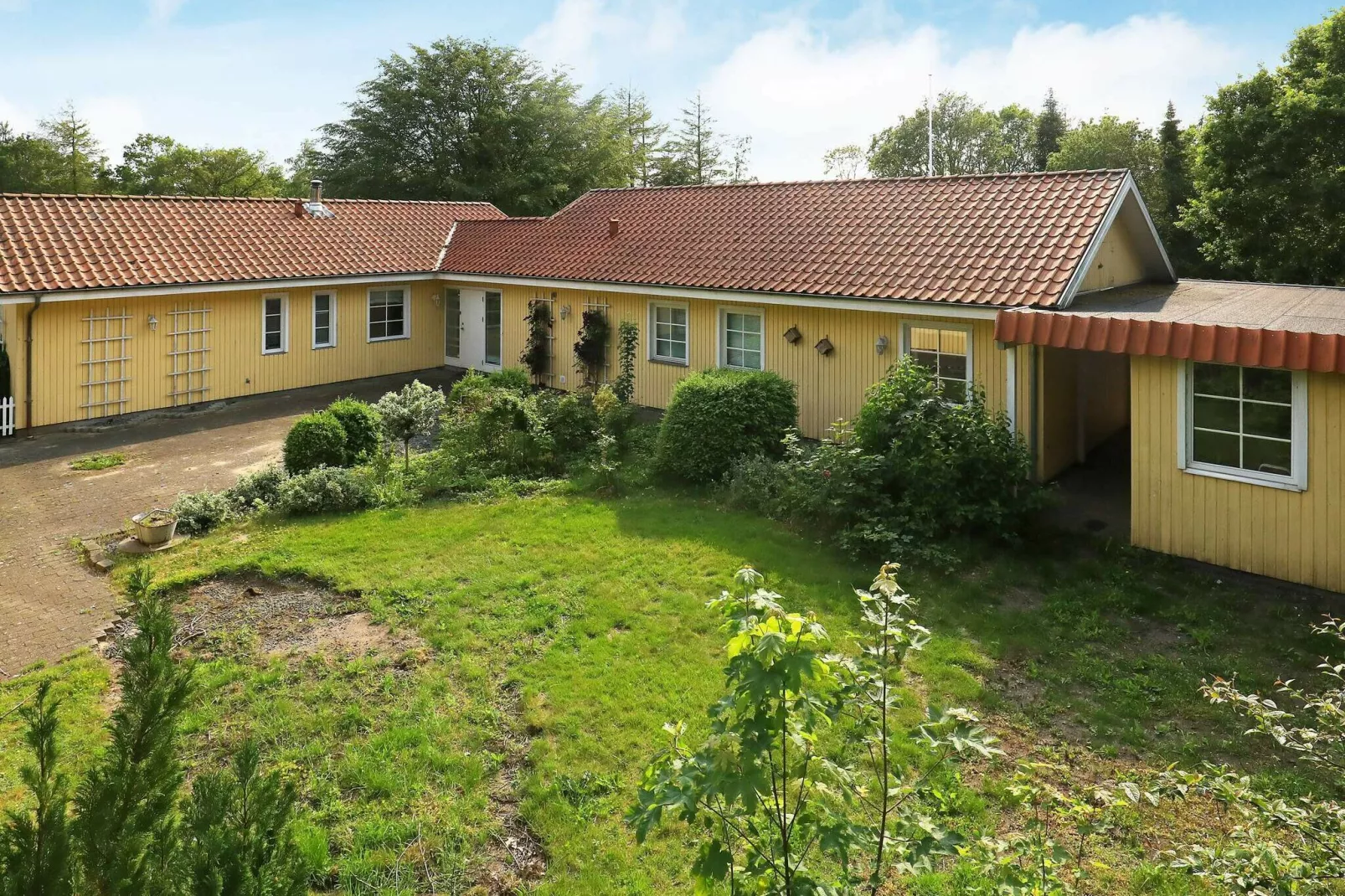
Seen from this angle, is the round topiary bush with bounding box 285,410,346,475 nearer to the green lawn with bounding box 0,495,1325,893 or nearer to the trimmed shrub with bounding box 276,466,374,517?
the trimmed shrub with bounding box 276,466,374,517

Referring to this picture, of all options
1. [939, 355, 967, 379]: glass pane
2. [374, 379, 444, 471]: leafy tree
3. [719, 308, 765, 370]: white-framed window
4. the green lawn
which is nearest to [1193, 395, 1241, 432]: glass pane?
A: the green lawn

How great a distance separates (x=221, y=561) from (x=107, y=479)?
4.82 metres

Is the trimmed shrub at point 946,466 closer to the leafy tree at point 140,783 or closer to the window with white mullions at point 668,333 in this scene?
the window with white mullions at point 668,333

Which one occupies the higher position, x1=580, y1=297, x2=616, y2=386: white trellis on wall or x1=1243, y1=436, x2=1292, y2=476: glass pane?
x1=580, y1=297, x2=616, y2=386: white trellis on wall

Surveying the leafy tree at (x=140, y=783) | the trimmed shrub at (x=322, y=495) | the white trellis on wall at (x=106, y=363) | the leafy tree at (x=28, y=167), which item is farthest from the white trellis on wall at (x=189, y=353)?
the leafy tree at (x=28, y=167)

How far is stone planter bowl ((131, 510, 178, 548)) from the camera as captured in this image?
10836mm

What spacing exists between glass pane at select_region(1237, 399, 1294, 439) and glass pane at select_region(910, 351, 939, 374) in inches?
178

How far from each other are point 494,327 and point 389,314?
8.38ft

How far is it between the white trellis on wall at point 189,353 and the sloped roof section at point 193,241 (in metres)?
0.88

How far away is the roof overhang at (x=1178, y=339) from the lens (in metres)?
8.59

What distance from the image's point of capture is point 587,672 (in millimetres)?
7695

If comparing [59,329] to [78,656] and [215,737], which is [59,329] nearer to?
[78,656]

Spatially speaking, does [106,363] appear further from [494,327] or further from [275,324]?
[494,327]

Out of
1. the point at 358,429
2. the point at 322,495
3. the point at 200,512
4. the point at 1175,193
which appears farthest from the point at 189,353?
the point at 1175,193
